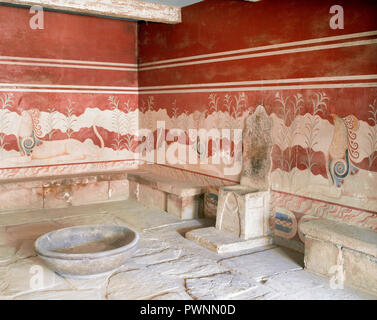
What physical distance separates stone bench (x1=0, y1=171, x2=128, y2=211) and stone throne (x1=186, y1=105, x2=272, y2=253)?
2.06m

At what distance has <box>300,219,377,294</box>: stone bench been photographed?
2.85m

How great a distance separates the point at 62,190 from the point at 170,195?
1559mm

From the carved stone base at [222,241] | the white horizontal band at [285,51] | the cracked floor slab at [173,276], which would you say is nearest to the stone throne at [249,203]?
the carved stone base at [222,241]

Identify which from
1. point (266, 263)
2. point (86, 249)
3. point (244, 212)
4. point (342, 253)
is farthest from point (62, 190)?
point (342, 253)

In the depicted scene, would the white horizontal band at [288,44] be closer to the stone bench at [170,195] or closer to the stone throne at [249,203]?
the stone throne at [249,203]

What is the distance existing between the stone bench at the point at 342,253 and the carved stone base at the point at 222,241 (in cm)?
65

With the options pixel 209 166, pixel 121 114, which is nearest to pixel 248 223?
pixel 209 166

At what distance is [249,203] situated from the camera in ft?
12.6

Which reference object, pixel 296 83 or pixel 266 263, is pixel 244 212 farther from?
pixel 296 83

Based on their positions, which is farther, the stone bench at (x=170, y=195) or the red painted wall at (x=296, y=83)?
the stone bench at (x=170, y=195)

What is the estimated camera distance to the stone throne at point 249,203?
151 inches

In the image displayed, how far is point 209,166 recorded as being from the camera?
16.0ft

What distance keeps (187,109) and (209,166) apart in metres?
0.88
